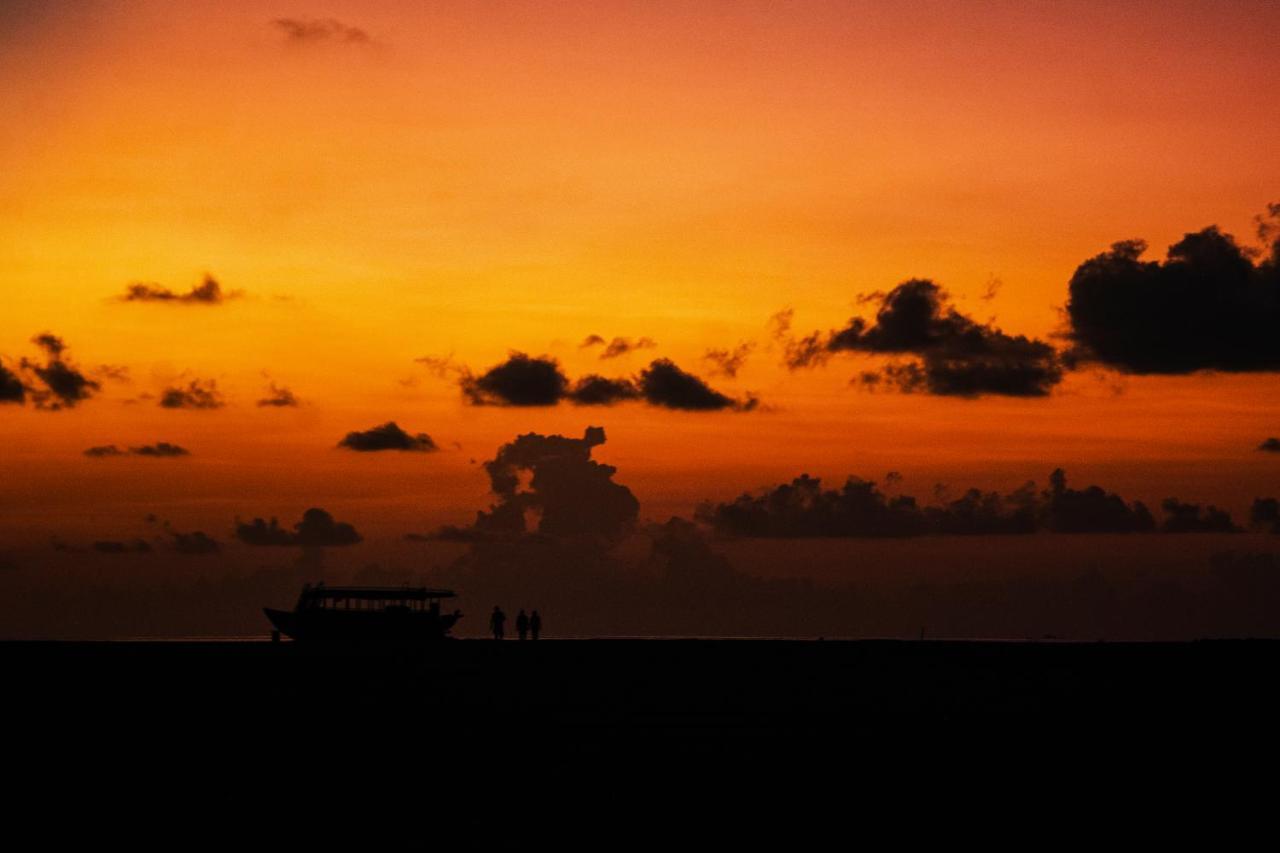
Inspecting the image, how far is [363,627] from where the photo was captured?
11075 cm

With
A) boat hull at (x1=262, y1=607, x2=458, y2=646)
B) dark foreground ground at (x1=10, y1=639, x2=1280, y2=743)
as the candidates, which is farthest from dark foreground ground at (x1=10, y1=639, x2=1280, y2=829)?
boat hull at (x1=262, y1=607, x2=458, y2=646)

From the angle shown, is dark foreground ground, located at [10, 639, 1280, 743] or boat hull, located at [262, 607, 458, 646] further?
boat hull, located at [262, 607, 458, 646]

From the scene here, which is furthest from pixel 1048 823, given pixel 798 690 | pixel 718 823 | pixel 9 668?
pixel 9 668

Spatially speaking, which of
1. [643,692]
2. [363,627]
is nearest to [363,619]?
[363,627]

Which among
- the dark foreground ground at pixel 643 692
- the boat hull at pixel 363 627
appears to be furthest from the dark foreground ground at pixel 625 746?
the boat hull at pixel 363 627

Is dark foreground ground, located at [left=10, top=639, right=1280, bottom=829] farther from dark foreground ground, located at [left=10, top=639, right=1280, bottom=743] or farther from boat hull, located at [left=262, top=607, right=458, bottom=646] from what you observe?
boat hull, located at [left=262, top=607, right=458, bottom=646]

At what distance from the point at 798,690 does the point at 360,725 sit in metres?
19.6

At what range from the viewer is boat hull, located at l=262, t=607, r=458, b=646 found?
11012 cm

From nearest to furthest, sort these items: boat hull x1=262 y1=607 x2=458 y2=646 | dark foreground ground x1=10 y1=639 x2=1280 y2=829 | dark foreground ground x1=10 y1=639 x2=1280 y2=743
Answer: dark foreground ground x1=10 y1=639 x2=1280 y2=829, dark foreground ground x1=10 y1=639 x2=1280 y2=743, boat hull x1=262 y1=607 x2=458 y2=646

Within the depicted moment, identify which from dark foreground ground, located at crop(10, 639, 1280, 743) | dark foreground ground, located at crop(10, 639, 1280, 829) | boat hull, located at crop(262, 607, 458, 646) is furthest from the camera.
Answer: boat hull, located at crop(262, 607, 458, 646)

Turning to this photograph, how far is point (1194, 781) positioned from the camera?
106 feet

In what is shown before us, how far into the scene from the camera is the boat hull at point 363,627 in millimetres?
110125

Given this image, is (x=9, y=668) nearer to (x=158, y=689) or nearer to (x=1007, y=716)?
(x=158, y=689)

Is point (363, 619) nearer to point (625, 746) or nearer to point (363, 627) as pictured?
point (363, 627)
